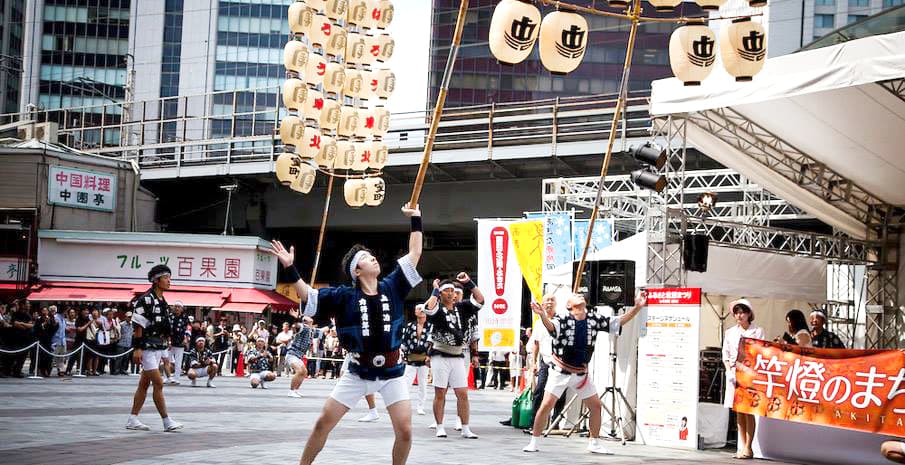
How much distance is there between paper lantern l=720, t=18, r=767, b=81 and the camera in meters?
13.8

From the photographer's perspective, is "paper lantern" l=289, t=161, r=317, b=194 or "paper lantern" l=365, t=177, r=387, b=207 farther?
"paper lantern" l=289, t=161, r=317, b=194

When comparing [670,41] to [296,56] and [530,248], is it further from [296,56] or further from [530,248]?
[296,56]

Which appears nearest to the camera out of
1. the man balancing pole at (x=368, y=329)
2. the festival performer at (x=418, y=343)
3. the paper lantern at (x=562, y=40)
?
the man balancing pole at (x=368, y=329)

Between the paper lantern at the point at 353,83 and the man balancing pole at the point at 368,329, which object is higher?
the paper lantern at the point at 353,83

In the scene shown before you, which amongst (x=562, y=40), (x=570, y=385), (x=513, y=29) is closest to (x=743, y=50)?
(x=562, y=40)

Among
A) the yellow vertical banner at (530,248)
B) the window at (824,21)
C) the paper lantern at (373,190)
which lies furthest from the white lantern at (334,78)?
the window at (824,21)

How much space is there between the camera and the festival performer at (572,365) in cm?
1209

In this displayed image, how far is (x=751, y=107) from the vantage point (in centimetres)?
1554

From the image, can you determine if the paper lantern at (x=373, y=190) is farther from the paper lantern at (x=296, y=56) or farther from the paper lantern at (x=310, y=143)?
the paper lantern at (x=296, y=56)

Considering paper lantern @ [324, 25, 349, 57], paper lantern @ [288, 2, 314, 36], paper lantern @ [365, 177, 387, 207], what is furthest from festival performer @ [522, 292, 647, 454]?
paper lantern @ [365, 177, 387, 207]

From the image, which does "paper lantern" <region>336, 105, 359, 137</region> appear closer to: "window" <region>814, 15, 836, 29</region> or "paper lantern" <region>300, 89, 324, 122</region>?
"paper lantern" <region>300, 89, 324, 122</region>

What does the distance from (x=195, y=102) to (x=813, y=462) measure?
79.7 meters

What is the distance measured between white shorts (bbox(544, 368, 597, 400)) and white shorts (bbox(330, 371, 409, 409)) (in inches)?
179

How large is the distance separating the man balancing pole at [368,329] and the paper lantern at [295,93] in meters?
22.1
